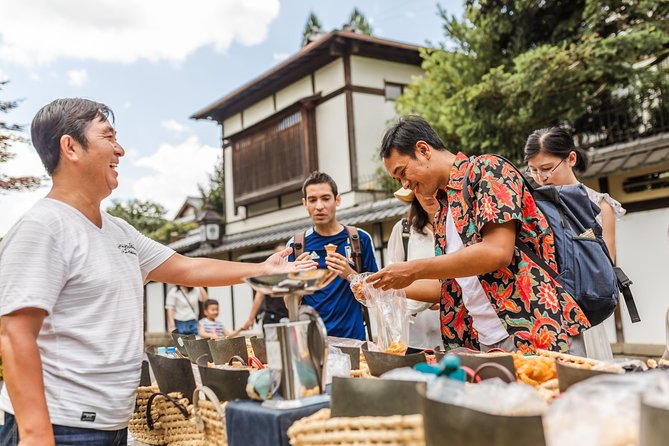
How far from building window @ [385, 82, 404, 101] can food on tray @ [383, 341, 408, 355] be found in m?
11.8

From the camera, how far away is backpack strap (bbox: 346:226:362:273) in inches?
150

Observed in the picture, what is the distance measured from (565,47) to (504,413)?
8044 mm

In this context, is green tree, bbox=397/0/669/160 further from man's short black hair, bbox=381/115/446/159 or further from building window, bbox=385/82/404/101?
man's short black hair, bbox=381/115/446/159

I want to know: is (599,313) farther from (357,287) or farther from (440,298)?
(357,287)

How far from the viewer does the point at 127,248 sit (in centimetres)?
182

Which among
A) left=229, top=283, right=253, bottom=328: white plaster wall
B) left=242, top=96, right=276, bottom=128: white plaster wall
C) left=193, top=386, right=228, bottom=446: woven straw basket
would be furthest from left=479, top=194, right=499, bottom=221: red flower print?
left=229, top=283, right=253, bottom=328: white plaster wall

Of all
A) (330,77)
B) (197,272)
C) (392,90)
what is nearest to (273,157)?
(330,77)

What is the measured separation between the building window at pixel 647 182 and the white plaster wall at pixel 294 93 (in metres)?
7.97

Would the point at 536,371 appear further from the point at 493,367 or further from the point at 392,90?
the point at 392,90

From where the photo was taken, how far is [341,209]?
12938 mm

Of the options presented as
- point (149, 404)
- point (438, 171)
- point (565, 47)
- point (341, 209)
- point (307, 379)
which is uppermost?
point (565, 47)

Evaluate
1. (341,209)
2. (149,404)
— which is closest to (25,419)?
(149,404)

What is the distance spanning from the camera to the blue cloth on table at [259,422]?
1333 mm

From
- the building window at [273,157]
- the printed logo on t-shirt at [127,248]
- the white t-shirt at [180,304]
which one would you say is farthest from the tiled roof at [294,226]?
the printed logo on t-shirt at [127,248]
